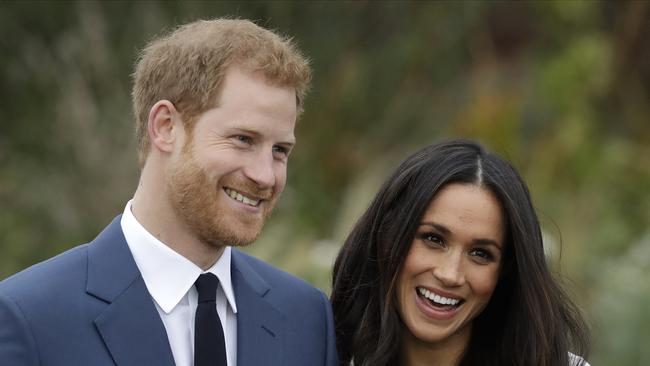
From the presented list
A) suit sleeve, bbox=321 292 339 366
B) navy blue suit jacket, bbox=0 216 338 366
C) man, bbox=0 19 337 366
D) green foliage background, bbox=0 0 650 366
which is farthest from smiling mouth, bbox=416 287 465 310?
green foliage background, bbox=0 0 650 366

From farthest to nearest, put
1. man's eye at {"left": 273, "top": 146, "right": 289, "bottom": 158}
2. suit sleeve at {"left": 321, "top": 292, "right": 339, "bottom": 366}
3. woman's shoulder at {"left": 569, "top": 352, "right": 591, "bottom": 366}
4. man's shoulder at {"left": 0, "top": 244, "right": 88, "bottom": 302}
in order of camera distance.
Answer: woman's shoulder at {"left": 569, "top": 352, "right": 591, "bottom": 366} → suit sleeve at {"left": 321, "top": 292, "right": 339, "bottom": 366} → man's eye at {"left": 273, "top": 146, "right": 289, "bottom": 158} → man's shoulder at {"left": 0, "top": 244, "right": 88, "bottom": 302}

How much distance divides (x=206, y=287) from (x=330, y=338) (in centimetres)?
60

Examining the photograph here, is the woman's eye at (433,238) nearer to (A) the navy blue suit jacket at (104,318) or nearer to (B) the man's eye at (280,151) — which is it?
(A) the navy blue suit jacket at (104,318)

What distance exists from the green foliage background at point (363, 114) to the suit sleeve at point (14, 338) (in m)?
5.41

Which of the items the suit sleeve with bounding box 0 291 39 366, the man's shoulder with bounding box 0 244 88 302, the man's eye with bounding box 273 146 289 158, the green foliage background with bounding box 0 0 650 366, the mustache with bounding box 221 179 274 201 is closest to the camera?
the suit sleeve with bounding box 0 291 39 366

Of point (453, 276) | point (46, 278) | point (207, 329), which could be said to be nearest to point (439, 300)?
point (453, 276)

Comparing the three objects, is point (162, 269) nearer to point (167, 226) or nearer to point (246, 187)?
point (167, 226)

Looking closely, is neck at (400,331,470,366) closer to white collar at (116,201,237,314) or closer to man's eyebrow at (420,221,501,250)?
man's eyebrow at (420,221,501,250)

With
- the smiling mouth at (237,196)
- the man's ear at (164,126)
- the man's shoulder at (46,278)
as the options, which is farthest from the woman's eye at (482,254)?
the man's shoulder at (46,278)

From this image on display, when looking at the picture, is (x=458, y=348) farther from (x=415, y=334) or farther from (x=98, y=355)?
(x=98, y=355)

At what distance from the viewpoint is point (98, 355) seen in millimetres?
3336

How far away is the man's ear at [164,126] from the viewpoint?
11.6 feet

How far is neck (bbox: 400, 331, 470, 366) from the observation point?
4215 millimetres

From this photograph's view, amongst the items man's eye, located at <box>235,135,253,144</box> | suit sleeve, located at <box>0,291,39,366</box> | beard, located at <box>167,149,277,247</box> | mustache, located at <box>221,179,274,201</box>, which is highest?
man's eye, located at <box>235,135,253,144</box>
